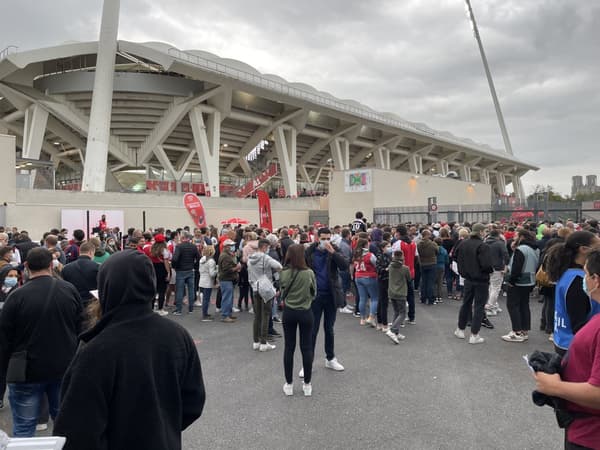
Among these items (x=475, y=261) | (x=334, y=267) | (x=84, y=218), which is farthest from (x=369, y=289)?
(x=84, y=218)

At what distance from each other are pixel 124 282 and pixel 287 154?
121 ft

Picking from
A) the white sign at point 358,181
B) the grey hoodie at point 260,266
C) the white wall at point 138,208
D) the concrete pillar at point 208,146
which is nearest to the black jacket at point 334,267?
the grey hoodie at point 260,266

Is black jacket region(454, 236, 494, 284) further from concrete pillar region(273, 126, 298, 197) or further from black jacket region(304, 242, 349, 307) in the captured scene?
concrete pillar region(273, 126, 298, 197)

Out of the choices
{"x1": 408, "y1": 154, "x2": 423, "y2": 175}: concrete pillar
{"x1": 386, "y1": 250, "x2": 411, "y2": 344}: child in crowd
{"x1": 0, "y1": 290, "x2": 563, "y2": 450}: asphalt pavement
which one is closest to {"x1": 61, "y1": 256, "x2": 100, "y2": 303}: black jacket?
{"x1": 0, "y1": 290, "x2": 563, "y2": 450}: asphalt pavement

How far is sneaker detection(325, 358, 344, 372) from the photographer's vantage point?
4.94m

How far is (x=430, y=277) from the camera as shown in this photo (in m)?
8.85

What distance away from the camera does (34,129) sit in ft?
98.8

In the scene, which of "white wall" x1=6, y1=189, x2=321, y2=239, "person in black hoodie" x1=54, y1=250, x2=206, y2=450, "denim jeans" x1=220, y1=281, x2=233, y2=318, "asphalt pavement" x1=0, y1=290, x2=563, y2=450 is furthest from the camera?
"white wall" x1=6, y1=189, x2=321, y2=239

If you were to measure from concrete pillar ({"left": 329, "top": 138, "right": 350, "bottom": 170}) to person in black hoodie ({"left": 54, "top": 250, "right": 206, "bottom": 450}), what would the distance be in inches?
1651

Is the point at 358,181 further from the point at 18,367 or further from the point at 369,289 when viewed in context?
the point at 18,367

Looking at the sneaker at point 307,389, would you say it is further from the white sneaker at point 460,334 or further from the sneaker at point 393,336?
A: the white sneaker at point 460,334

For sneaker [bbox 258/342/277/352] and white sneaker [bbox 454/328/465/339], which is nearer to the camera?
sneaker [bbox 258/342/277/352]

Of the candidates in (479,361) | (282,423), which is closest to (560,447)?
(479,361)

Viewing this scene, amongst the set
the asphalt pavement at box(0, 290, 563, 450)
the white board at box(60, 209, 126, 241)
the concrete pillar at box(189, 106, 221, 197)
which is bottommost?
the asphalt pavement at box(0, 290, 563, 450)
